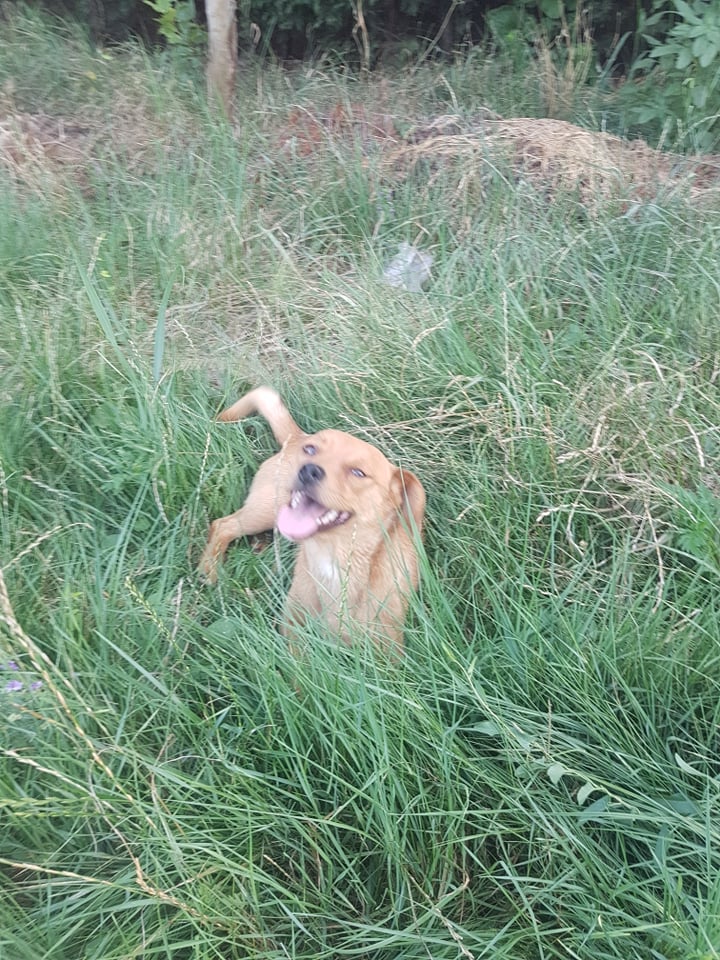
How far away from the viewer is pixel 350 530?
8.50 feet

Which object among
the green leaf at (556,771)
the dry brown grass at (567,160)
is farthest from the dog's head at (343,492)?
the dry brown grass at (567,160)

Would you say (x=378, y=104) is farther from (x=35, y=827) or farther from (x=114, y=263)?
(x=35, y=827)

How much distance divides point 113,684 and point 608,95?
4.85 m

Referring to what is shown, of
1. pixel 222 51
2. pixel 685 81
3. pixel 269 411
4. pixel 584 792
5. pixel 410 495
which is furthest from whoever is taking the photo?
pixel 222 51

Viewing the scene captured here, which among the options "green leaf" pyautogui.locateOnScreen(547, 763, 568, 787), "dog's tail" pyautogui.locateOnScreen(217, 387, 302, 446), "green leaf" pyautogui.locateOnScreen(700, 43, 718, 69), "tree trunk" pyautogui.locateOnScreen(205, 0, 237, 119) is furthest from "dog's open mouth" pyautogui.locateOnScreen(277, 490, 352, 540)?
"tree trunk" pyautogui.locateOnScreen(205, 0, 237, 119)

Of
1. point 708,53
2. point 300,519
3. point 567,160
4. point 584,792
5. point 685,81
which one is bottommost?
point 584,792

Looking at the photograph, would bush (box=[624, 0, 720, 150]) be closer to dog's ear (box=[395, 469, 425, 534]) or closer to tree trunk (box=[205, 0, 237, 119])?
tree trunk (box=[205, 0, 237, 119])

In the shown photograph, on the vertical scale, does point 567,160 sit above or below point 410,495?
above

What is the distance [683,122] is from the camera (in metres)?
4.57

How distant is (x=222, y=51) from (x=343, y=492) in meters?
3.75

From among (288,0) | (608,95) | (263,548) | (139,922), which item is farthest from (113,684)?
(288,0)

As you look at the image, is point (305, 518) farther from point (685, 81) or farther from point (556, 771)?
point (685, 81)

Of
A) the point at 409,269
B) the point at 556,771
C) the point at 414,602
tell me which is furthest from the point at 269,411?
the point at 556,771

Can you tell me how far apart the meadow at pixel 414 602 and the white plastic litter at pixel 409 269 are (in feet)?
0.25
